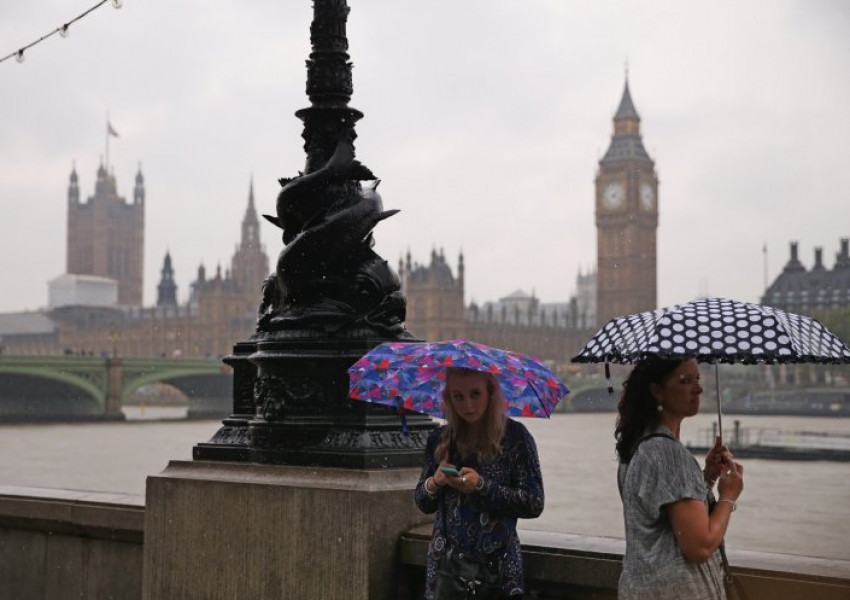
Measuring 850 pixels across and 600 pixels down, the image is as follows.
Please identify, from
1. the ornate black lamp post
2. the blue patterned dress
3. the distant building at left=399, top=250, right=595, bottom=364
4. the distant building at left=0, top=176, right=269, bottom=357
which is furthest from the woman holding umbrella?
the distant building at left=0, top=176, right=269, bottom=357

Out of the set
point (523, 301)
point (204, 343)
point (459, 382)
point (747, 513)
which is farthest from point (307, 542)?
point (523, 301)

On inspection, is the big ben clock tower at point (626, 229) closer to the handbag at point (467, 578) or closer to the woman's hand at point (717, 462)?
the handbag at point (467, 578)

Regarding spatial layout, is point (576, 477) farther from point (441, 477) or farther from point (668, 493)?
point (668, 493)

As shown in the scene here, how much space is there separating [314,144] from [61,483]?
1662cm

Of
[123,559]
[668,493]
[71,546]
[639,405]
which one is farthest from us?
[71,546]

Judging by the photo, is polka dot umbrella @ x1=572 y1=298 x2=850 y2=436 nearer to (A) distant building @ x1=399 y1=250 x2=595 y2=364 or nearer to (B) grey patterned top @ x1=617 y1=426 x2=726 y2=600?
(B) grey patterned top @ x1=617 y1=426 x2=726 y2=600

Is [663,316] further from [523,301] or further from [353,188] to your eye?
[523,301]

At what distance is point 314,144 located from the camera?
3730 mm

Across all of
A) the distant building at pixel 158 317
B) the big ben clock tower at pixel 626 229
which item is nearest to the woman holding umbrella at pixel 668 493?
the distant building at pixel 158 317

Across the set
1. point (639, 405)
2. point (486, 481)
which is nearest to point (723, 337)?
point (639, 405)

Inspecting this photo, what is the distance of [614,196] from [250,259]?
94.2ft

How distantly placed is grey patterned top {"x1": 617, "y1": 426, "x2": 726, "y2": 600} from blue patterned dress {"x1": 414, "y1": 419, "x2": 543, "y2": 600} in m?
0.34

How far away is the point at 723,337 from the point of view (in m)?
2.14

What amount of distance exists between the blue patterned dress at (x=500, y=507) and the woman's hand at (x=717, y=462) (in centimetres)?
37
